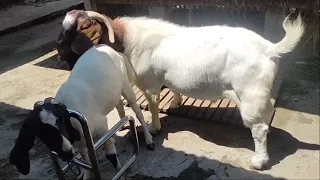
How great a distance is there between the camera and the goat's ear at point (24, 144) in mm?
2424

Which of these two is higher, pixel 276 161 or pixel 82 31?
pixel 82 31

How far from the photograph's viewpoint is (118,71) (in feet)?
11.5

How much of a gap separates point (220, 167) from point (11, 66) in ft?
15.5

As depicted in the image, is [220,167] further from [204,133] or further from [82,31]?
[82,31]

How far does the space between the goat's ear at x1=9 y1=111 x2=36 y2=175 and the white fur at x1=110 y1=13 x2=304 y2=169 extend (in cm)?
148

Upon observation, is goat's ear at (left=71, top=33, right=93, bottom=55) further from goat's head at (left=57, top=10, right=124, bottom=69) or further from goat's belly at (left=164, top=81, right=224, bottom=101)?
goat's belly at (left=164, top=81, right=224, bottom=101)

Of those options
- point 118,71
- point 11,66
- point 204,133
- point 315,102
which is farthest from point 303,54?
point 11,66

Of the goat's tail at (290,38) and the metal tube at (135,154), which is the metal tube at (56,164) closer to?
the metal tube at (135,154)

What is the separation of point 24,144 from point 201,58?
169cm

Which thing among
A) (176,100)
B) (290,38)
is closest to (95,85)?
(176,100)

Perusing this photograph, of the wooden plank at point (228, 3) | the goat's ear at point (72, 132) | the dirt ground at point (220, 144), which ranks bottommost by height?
the dirt ground at point (220, 144)

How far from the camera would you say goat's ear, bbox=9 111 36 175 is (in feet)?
7.95

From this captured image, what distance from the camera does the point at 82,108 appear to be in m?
3.01

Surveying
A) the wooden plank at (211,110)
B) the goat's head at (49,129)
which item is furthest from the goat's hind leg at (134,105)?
the goat's head at (49,129)
